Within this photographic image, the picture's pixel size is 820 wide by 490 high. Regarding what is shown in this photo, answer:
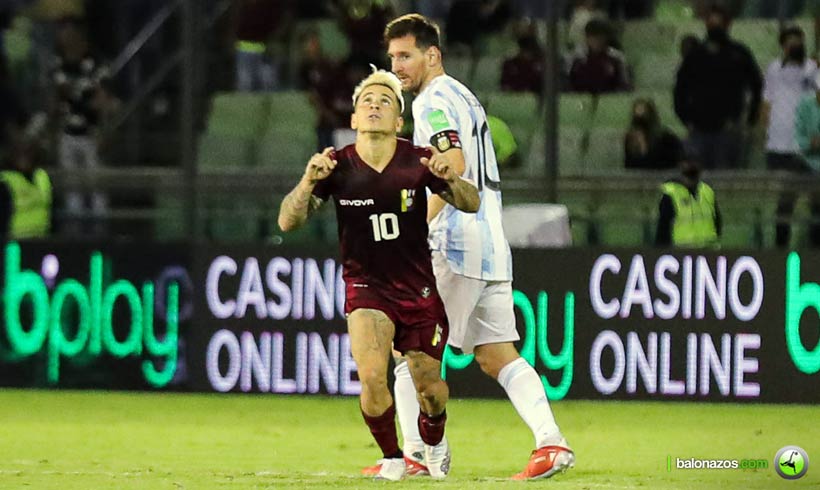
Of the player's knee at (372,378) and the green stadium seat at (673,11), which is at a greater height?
the green stadium seat at (673,11)

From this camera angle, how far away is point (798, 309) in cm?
1207

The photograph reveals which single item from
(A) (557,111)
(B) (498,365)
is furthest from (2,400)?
(B) (498,365)

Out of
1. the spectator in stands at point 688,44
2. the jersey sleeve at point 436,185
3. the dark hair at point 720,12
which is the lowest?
the jersey sleeve at point 436,185

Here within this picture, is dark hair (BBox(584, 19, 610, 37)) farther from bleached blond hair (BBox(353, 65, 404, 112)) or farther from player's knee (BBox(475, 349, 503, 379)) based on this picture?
bleached blond hair (BBox(353, 65, 404, 112))

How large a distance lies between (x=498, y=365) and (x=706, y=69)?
→ 6359 mm

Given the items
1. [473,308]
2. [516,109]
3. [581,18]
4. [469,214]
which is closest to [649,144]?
[516,109]

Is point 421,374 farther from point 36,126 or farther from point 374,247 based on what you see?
point 36,126

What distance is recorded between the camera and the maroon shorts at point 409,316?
7895 mm

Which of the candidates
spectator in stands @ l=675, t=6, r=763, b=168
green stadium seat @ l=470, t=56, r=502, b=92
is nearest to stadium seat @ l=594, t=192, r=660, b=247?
spectator in stands @ l=675, t=6, r=763, b=168

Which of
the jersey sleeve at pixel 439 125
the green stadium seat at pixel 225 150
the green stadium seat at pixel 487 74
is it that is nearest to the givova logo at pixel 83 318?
the green stadium seat at pixel 225 150

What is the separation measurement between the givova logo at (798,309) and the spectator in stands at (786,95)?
5.34 ft

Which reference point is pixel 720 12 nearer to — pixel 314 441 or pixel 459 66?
pixel 459 66

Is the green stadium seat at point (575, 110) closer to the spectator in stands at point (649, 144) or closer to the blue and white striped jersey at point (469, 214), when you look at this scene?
the spectator in stands at point (649, 144)

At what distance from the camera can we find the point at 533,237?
12.5m
